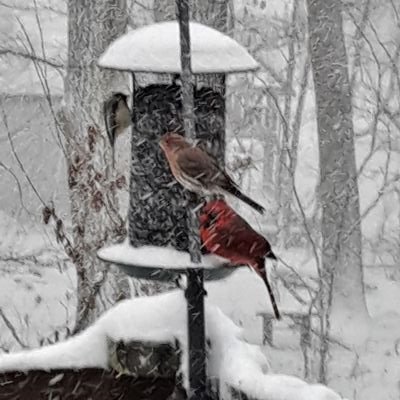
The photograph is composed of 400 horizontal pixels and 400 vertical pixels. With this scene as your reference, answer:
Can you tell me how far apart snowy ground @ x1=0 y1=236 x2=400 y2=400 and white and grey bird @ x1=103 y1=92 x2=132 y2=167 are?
5189mm

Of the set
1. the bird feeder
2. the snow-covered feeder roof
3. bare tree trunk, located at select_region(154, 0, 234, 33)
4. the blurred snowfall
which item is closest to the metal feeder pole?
the bird feeder

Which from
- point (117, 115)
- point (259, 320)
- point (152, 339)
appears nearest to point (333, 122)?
point (259, 320)

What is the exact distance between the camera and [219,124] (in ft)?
12.7

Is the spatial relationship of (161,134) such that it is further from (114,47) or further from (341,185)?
(341,185)

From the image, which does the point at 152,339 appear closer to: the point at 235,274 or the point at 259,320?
the point at 235,274

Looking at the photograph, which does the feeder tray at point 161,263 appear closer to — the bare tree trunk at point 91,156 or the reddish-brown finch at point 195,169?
the reddish-brown finch at point 195,169

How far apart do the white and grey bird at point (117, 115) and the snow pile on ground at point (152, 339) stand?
2.29ft

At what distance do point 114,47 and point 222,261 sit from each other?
0.86 m

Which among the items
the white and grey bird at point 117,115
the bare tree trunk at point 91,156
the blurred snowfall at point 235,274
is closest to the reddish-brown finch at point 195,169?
the white and grey bird at point 117,115

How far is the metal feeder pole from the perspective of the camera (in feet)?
10.9

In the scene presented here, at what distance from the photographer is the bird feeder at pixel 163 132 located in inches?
137

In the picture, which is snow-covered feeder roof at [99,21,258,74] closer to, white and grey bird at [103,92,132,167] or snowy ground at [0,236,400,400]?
white and grey bird at [103,92,132,167]

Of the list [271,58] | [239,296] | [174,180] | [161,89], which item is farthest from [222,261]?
[271,58]

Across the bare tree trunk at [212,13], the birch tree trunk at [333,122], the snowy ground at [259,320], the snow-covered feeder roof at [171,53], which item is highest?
the bare tree trunk at [212,13]
